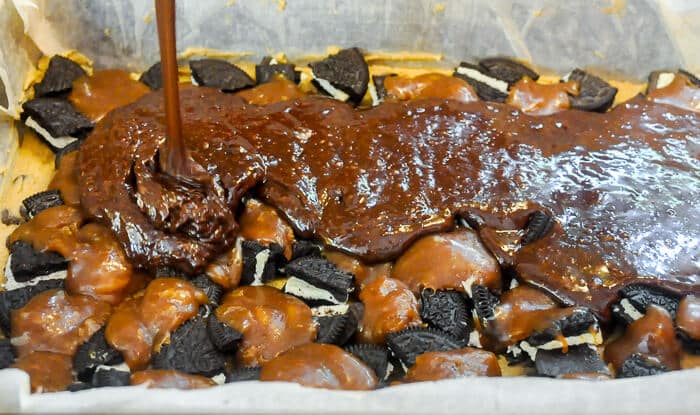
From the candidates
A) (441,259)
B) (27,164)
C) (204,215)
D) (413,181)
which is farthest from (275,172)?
(27,164)

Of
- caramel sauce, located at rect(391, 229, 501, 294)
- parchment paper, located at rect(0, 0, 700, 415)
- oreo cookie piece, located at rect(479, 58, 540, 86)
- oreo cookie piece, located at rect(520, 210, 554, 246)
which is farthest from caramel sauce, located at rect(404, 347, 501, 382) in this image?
parchment paper, located at rect(0, 0, 700, 415)

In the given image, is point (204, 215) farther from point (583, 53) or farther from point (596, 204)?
point (583, 53)

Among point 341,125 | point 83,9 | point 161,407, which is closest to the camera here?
point 161,407

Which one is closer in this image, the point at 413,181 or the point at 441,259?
the point at 441,259

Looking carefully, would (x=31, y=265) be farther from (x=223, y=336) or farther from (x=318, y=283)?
(x=318, y=283)

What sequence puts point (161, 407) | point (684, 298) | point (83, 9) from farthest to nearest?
1. point (83, 9)
2. point (684, 298)
3. point (161, 407)

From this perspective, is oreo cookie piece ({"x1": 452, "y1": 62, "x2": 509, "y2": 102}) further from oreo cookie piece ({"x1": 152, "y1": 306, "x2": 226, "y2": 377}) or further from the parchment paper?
oreo cookie piece ({"x1": 152, "y1": 306, "x2": 226, "y2": 377})
